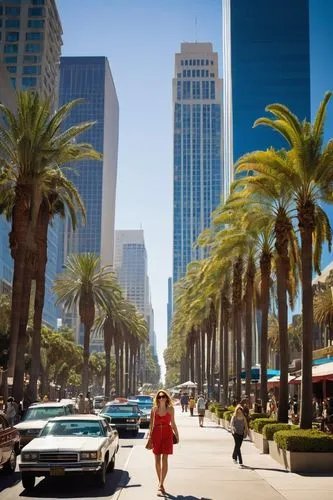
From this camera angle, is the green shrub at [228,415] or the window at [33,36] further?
the window at [33,36]

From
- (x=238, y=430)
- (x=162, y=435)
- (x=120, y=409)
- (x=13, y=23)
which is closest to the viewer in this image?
(x=162, y=435)

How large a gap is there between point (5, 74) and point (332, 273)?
2051 inches

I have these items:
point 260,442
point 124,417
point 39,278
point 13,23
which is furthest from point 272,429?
point 13,23

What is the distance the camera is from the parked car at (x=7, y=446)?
13586 millimetres

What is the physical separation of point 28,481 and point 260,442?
10335 mm

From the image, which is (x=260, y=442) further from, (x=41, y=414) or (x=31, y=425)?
(x=31, y=425)

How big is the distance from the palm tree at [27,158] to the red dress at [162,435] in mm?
21177

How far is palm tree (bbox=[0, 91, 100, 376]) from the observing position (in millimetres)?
31344

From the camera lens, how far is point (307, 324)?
19.2 m

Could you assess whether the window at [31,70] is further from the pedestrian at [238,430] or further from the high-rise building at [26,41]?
the pedestrian at [238,430]

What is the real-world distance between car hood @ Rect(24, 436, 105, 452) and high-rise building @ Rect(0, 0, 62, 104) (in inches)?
5255

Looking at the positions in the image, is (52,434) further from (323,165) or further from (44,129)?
(44,129)

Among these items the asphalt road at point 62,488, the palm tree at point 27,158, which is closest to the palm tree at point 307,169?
the asphalt road at point 62,488

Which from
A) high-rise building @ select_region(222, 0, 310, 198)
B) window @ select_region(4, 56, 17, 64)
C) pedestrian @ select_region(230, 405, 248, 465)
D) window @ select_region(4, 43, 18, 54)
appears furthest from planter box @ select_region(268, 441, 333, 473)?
window @ select_region(4, 43, 18, 54)
